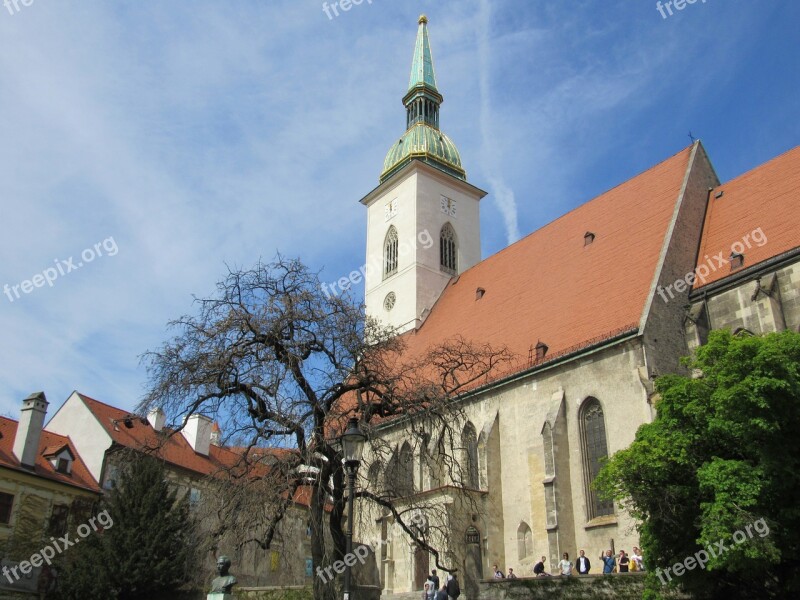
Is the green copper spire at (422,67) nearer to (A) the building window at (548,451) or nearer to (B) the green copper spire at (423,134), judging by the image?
(B) the green copper spire at (423,134)

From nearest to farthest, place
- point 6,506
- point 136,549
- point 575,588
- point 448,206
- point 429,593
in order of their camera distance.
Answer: point 575,588 < point 429,593 < point 136,549 < point 6,506 < point 448,206

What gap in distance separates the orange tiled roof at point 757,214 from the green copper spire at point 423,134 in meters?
16.8

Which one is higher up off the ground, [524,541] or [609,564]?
[524,541]

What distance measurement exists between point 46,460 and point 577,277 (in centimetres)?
1759

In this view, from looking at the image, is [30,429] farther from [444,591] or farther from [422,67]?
[422,67]

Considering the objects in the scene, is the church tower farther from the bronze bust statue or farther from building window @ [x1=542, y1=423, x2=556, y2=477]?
the bronze bust statue

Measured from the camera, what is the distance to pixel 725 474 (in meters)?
12.3

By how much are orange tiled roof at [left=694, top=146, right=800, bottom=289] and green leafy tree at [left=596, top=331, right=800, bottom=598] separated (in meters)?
6.97

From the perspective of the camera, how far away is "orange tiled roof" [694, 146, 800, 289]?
19312 millimetres

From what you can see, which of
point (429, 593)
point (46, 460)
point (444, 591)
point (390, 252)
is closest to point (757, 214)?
point (444, 591)

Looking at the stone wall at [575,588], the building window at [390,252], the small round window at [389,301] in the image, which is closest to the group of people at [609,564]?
the stone wall at [575,588]

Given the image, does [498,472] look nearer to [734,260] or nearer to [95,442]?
[734,260]

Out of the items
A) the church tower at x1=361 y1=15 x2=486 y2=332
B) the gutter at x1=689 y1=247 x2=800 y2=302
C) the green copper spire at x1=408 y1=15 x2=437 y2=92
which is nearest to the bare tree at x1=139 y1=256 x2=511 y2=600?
the gutter at x1=689 y1=247 x2=800 y2=302

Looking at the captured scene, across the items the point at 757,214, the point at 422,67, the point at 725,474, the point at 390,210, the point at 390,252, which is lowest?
the point at 725,474
